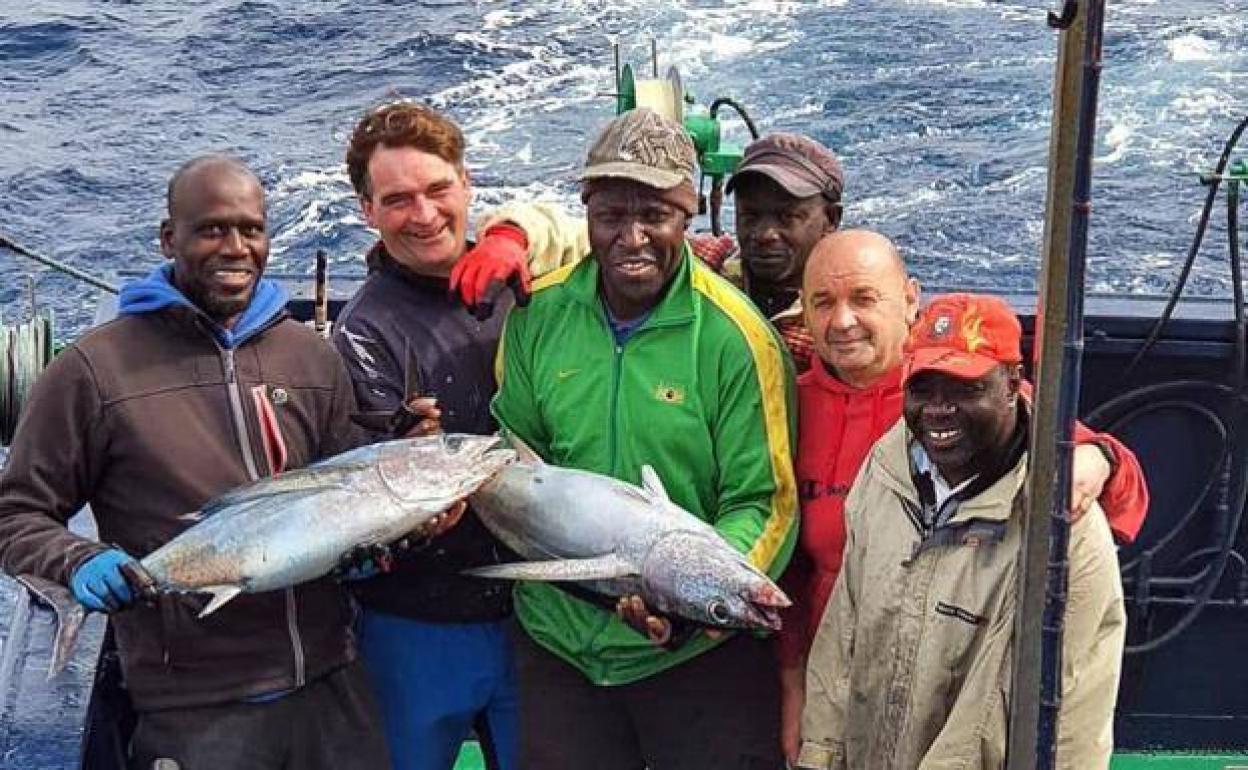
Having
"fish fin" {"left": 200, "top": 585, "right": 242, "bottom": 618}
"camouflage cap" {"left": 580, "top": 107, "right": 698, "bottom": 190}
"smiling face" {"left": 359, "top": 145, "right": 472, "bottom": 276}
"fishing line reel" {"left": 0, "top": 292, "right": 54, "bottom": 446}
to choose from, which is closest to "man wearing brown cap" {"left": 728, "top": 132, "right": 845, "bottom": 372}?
"camouflage cap" {"left": 580, "top": 107, "right": 698, "bottom": 190}

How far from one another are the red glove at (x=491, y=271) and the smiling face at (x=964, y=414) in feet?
3.17

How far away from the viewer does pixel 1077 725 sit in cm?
315

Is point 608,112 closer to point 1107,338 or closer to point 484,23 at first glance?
point 484,23

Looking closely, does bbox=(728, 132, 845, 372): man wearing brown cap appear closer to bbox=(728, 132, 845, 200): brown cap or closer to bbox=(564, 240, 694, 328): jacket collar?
bbox=(728, 132, 845, 200): brown cap

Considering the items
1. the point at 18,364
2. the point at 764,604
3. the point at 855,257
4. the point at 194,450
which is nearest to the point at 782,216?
the point at 855,257

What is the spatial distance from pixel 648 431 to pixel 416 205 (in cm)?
79

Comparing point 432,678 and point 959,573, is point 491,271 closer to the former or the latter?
point 432,678

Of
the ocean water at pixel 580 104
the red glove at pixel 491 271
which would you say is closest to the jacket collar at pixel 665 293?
the red glove at pixel 491 271

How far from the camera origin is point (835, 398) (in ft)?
12.1

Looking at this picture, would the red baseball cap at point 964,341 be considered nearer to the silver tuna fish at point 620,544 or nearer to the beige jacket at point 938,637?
the beige jacket at point 938,637

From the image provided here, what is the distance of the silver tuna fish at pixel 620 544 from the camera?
131 inches

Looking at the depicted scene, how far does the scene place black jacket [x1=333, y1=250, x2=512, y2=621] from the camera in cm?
386

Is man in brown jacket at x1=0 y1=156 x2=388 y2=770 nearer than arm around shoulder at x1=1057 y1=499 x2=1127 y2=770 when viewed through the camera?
No

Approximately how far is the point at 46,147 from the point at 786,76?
311 inches
